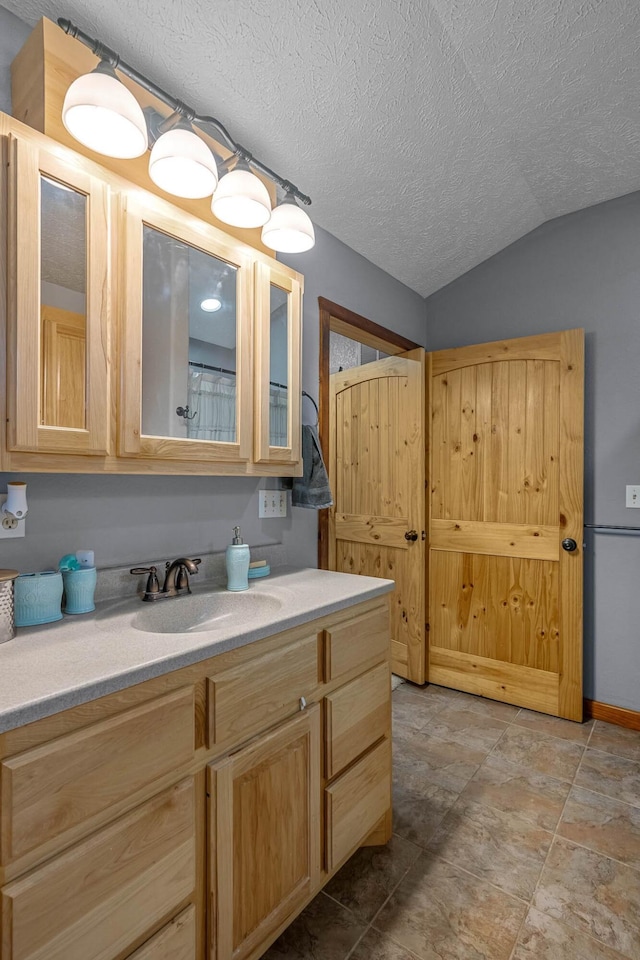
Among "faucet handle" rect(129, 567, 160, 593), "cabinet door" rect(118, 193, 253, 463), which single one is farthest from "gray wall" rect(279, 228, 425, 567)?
"faucet handle" rect(129, 567, 160, 593)

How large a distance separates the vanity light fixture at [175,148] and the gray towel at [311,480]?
681mm

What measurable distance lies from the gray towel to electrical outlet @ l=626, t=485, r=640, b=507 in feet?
A: 5.09

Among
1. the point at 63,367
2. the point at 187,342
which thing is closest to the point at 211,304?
the point at 187,342

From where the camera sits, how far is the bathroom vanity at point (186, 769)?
77 cm

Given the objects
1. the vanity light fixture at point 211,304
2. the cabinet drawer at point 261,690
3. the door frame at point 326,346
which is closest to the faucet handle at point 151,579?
the cabinet drawer at point 261,690

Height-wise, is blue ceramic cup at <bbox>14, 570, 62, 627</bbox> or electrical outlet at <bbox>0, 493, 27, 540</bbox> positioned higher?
electrical outlet at <bbox>0, 493, 27, 540</bbox>

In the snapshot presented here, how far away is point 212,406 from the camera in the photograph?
1470 millimetres

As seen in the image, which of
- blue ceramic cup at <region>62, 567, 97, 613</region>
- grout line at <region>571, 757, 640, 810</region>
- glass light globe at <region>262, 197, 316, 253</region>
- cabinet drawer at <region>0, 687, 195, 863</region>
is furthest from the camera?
grout line at <region>571, 757, 640, 810</region>

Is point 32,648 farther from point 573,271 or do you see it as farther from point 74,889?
point 573,271

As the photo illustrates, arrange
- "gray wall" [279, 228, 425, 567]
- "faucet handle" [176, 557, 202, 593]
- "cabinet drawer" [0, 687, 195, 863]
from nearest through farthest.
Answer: "cabinet drawer" [0, 687, 195, 863] → "faucet handle" [176, 557, 202, 593] → "gray wall" [279, 228, 425, 567]

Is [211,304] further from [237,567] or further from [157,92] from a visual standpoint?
[237,567]

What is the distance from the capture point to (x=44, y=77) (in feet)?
3.69

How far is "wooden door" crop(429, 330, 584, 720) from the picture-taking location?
2469mm

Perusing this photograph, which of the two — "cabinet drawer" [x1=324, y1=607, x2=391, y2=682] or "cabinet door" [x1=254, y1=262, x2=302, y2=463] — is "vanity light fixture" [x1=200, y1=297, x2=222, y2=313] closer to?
"cabinet door" [x1=254, y1=262, x2=302, y2=463]
